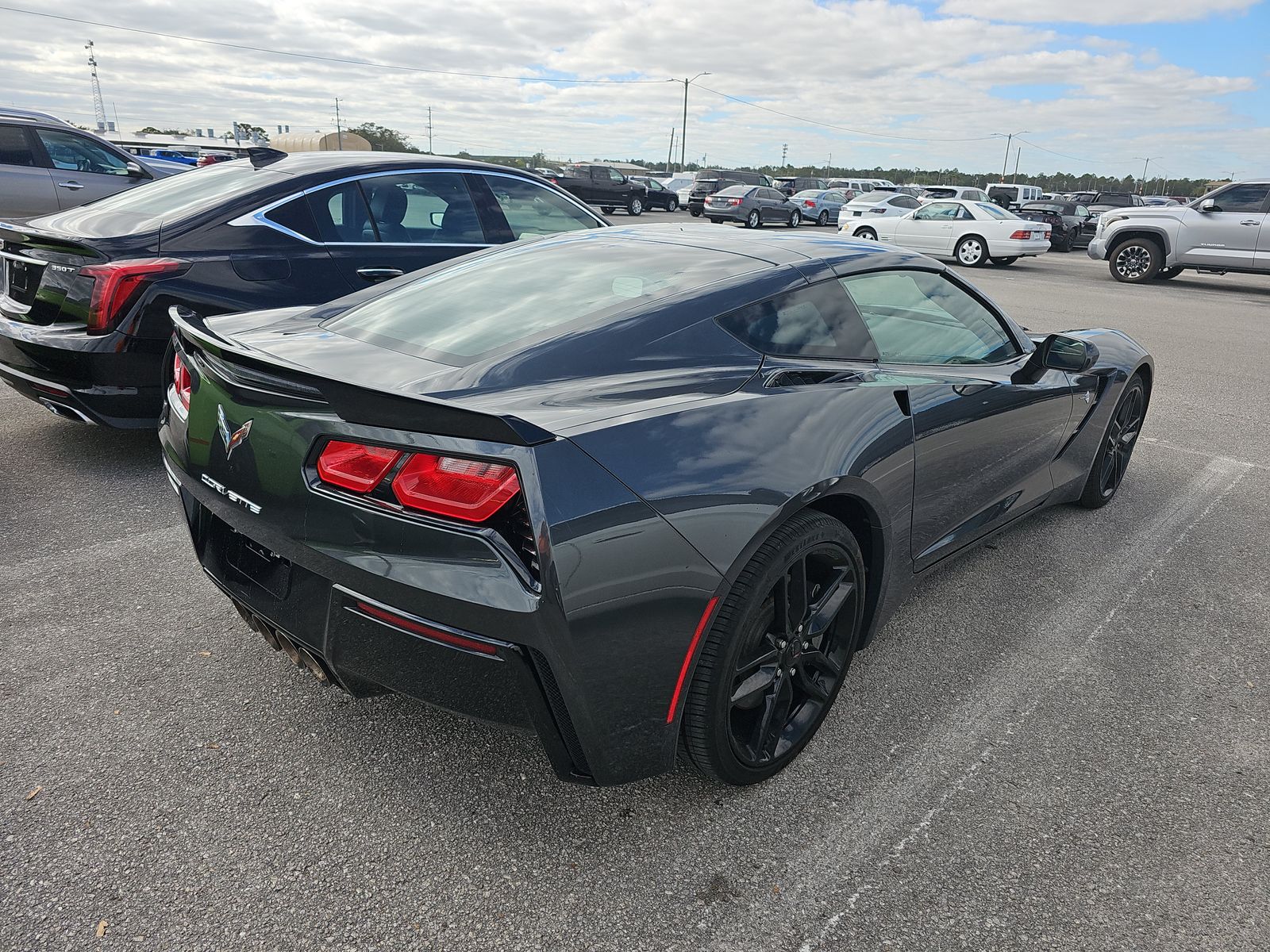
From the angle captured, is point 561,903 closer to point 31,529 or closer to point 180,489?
point 180,489

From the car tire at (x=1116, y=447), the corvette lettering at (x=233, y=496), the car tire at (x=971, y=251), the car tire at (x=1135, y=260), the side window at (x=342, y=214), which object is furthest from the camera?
the car tire at (x=971, y=251)

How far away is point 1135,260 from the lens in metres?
17.4

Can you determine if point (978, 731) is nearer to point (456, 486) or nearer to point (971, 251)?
point (456, 486)

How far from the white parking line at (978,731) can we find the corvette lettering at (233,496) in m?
1.57

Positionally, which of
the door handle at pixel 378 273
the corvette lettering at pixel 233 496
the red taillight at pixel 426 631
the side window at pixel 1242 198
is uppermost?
the side window at pixel 1242 198

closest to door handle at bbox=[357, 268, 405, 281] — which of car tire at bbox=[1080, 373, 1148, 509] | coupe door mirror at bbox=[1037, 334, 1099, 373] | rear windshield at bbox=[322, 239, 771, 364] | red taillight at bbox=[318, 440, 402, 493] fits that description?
rear windshield at bbox=[322, 239, 771, 364]

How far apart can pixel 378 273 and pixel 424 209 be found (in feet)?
1.98

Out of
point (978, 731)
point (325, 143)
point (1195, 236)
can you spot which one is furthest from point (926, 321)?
point (325, 143)

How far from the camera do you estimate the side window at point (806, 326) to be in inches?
98.4

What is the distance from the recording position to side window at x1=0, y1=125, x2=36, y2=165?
10023 millimetres

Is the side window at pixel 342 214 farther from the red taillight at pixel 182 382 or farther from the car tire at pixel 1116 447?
the car tire at pixel 1116 447

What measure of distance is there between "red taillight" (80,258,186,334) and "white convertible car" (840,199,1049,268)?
1611 cm

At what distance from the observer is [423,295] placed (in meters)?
2.89

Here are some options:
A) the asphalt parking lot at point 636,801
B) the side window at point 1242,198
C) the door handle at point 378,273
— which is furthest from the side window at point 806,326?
the side window at point 1242,198
